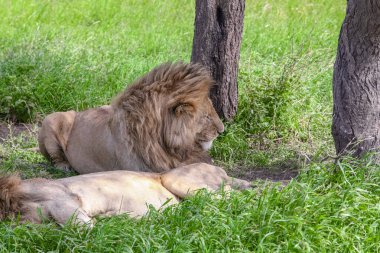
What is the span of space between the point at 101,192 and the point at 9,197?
1.95ft

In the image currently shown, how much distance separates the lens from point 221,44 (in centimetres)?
691

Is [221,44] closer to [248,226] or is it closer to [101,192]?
[101,192]

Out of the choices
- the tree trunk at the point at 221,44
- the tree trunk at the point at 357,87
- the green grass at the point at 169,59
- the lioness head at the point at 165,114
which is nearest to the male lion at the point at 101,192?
the lioness head at the point at 165,114

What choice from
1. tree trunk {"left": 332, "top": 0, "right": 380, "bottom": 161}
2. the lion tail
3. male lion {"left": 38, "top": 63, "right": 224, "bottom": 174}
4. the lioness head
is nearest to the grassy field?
the lion tail

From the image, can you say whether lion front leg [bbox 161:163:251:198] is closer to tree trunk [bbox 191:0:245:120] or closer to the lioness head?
the lioness head

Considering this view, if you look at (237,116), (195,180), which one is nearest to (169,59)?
(237,116)

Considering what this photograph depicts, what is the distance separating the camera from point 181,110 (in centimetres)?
575

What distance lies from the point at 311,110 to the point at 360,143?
1.90m

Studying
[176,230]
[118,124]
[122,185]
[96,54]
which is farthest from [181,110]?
[96,54]

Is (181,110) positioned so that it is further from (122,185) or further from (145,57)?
(145,57)

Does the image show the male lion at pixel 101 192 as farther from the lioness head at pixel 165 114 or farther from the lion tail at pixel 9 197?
the lioness head at pixel 165 114

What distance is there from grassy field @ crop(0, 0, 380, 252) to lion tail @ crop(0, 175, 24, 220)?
121 millimetres

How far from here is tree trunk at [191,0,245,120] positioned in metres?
6.85

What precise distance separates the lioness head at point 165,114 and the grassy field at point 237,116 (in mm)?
734
